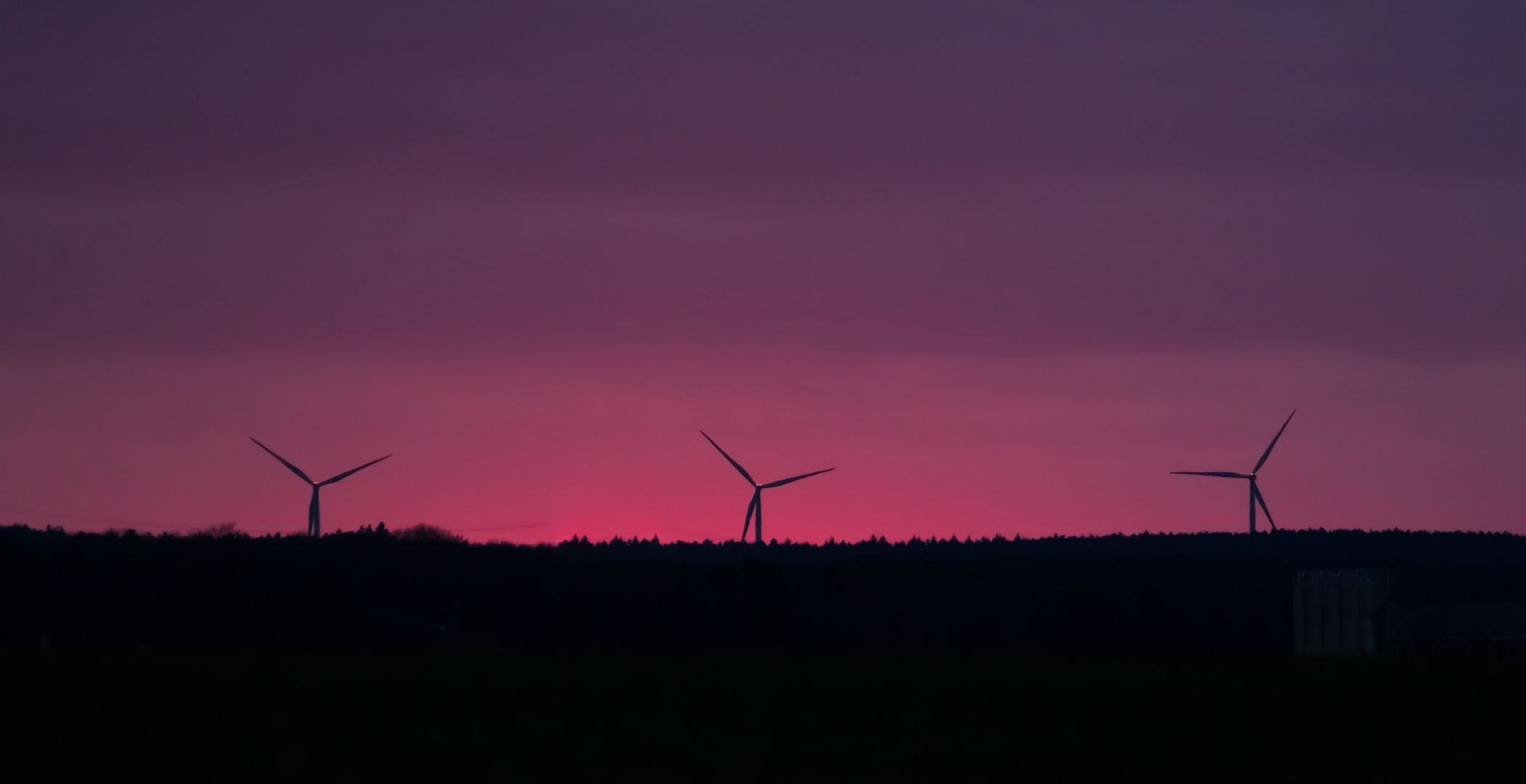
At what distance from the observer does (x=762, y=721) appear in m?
43.3

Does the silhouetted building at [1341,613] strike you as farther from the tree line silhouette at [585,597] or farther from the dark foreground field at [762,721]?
the dark foreground field at [762,721]

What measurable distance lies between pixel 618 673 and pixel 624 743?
412 inches

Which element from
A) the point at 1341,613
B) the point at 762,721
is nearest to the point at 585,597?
the point at 1341,613

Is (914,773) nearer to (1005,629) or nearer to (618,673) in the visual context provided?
(618,673)

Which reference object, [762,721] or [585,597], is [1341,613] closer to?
[585,597]

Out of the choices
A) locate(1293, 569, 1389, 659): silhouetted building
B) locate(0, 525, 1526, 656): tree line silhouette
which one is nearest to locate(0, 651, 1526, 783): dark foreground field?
locate(1293, 569, 1389, 659): silhouetted building

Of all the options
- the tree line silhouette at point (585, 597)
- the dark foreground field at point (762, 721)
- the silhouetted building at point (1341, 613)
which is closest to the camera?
the dark foreground field at point (762, 721)

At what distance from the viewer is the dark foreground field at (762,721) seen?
125 feet

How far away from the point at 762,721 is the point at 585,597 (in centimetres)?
11090

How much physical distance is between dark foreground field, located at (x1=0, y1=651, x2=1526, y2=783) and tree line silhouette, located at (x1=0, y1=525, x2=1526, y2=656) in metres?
61.0

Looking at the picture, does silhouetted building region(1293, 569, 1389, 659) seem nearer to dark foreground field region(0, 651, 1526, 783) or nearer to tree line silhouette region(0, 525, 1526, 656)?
tree line silhouette region(0, 525, 1526, 656)

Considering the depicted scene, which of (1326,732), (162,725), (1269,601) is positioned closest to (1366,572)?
(1269,601)

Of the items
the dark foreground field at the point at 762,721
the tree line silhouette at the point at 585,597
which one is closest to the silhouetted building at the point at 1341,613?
the tree line silhouette at the point at 585,597

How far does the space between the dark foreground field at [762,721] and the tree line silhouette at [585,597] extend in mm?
60953
